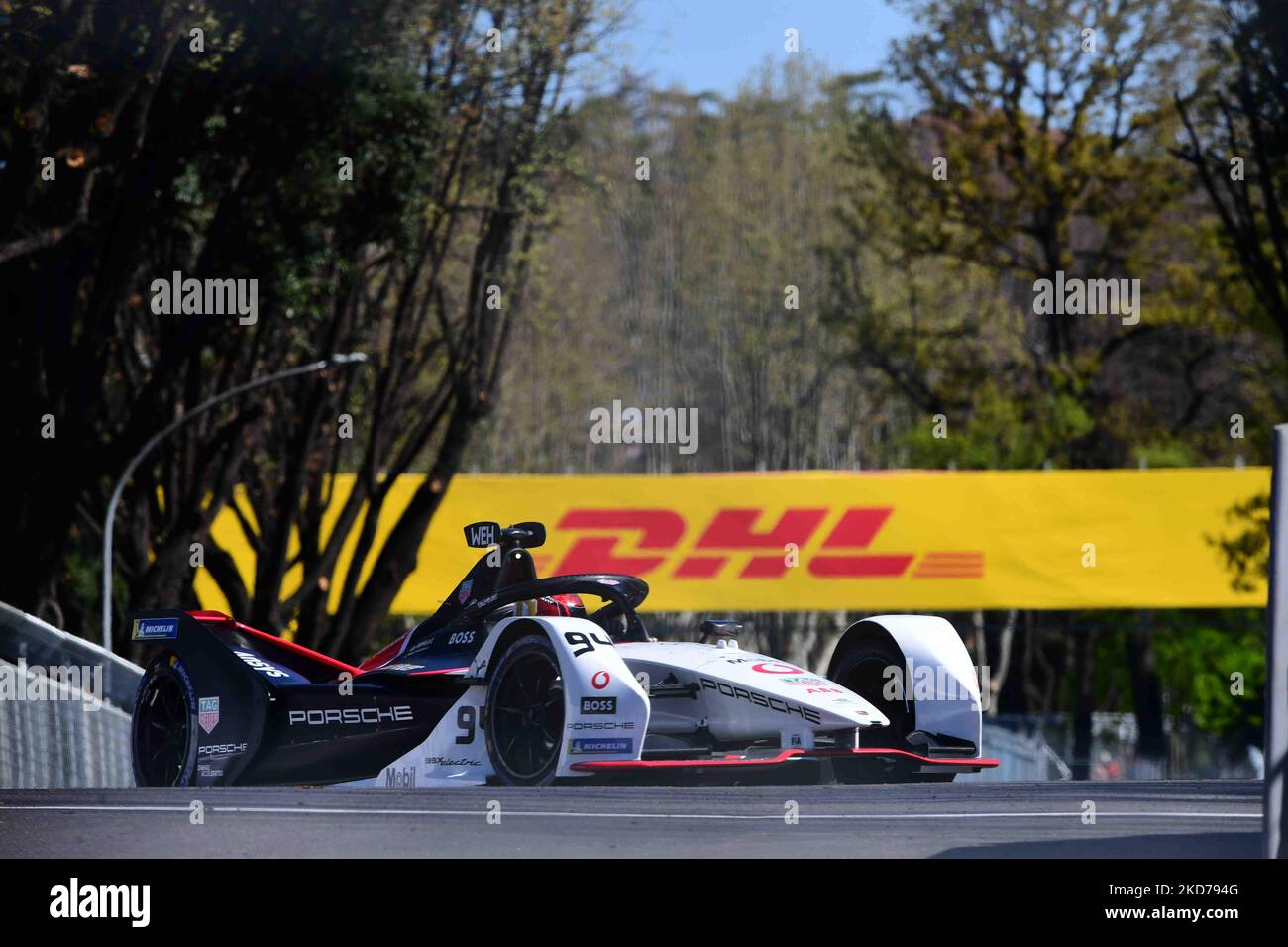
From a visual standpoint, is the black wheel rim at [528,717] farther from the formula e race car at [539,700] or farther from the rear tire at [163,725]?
the rear tire at [163,725]

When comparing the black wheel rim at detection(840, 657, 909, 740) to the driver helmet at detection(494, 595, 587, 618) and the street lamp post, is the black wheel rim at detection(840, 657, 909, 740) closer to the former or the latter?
the driver helmet at detection(494, 595, 587, 618)

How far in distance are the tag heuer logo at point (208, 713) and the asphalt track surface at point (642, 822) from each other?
44.0 inches

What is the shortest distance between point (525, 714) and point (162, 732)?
301 centimetres

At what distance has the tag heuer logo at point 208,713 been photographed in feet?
37.5

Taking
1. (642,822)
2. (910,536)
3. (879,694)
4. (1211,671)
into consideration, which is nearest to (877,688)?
(879,694)

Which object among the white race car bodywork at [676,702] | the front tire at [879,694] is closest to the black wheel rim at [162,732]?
the white race car bodywork at [676,702]

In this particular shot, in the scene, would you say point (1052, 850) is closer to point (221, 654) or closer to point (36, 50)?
point (221, 654)

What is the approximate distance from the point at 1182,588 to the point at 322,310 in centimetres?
1192

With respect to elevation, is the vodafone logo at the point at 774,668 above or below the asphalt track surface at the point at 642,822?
above

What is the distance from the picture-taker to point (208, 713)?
11.5m

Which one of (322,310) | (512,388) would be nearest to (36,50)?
(322,310)

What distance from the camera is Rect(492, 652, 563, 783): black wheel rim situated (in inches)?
386

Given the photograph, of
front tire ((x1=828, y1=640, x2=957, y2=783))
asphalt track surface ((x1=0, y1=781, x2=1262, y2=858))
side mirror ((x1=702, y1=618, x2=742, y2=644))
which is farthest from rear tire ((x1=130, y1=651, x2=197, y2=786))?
front tire ((x1=828, y1=640, x2=957, y2=783))
